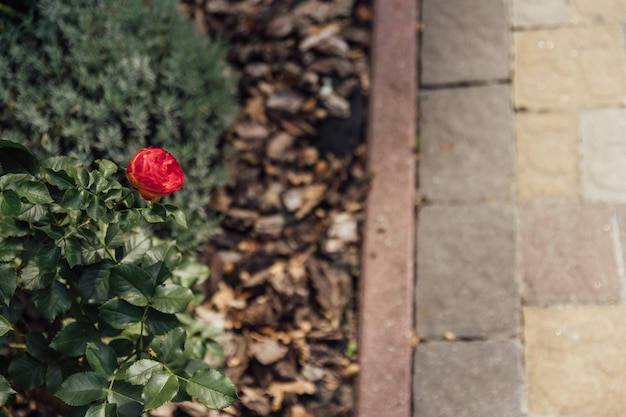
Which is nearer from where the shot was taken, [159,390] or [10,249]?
[159,390]

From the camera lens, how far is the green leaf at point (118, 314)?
233 centimetres

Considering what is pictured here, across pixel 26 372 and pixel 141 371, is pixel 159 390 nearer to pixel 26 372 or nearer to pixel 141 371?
pixel 141 371

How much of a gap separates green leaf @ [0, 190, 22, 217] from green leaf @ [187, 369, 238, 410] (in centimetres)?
68

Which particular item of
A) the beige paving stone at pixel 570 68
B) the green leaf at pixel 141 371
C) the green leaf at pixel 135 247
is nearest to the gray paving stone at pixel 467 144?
the beige paving stone at pixel 570 68

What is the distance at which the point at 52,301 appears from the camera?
2.37 metres

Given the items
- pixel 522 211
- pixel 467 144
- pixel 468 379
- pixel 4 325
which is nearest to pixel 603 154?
pixel 522 211

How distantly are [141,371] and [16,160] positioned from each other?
74 cm

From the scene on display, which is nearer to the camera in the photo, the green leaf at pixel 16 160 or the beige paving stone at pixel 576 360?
the green leaf at pixel 16 160

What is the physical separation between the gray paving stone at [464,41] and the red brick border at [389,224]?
0.08 m

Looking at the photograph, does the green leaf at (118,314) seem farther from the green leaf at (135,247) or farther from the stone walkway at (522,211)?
the stone walkway at (522,211)

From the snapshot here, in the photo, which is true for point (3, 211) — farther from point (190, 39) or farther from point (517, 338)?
point (517, 338)

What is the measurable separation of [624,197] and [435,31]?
1.29 m

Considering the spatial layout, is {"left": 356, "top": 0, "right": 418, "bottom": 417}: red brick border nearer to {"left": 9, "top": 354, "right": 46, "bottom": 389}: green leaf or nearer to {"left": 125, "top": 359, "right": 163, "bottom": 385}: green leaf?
{"left": 125, "top": 359, "right": 163, "bottom": 385}: green leaf

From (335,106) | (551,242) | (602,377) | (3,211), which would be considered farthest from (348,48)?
(3,211)
